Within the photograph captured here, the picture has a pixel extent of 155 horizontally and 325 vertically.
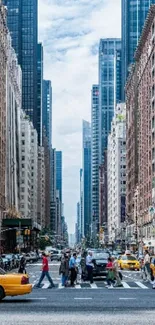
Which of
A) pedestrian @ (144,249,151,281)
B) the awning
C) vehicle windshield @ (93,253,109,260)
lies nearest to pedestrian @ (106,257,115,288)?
pedestrian @ (144,249,151,281)

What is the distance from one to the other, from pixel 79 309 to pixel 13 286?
3780 millimetres

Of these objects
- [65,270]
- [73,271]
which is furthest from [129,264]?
[65,270]

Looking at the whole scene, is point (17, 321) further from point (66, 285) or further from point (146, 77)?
point (146, 77)

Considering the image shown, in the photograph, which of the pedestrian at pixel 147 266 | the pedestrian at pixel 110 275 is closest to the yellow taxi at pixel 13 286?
the pedestrian at pixel 110 275

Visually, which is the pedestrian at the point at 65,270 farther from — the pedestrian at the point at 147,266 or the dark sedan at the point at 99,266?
the dark sedan at the point at 99,266

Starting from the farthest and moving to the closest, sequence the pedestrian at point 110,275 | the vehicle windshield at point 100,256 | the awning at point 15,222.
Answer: the awning at point 15,222, the vehicle windshield at point 100,256, the pedestrian at point 110,275

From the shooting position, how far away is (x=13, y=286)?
27.0 meters

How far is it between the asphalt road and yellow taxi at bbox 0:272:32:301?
0.42 meters

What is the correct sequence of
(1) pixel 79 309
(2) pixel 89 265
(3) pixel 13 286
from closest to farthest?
1. (1) pixel 79 309
2. (3) pixel 13 286
3. (2) pixel 89 265

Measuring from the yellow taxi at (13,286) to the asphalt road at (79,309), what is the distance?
0.42 meters

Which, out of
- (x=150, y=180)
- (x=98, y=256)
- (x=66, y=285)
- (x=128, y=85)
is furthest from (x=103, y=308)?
(x=128, y=85)

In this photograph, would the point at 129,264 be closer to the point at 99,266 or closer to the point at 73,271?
the point at 99,266

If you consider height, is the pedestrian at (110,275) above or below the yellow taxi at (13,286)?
below

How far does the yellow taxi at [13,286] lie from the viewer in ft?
88.5
